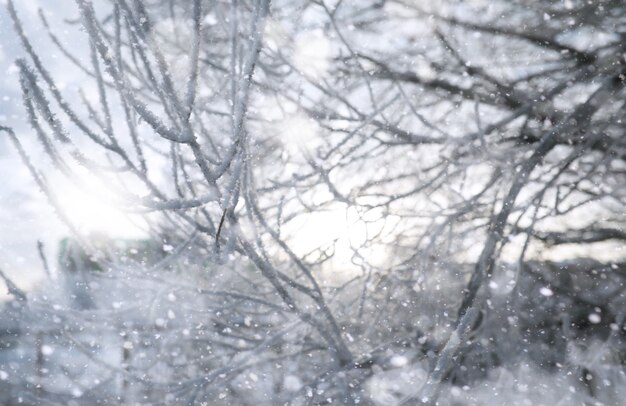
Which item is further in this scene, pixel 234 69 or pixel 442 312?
pixel 442 312

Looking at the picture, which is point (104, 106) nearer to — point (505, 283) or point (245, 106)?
point (245, 106)

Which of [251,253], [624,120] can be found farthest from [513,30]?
[251,253]

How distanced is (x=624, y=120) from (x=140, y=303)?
165 inches

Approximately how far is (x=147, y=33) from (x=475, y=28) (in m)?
3.57

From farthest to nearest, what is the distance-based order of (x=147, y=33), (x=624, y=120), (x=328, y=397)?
(x=328, y=397), (x=624, y=120), (x=147, y=33)

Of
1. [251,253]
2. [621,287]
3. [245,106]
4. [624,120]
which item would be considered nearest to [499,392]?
[621,287]

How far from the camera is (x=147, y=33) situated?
128 cm

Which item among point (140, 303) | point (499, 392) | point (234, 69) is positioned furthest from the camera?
point (499, 392)

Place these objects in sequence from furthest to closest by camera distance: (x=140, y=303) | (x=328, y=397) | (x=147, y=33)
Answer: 1. (x=328, y=397)
2. (x=140, y=303)
3. (x=147, y=33)

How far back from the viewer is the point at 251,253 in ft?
7.14

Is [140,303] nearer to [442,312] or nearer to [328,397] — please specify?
[328,397]

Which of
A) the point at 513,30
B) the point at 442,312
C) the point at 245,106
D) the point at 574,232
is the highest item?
the point at 513,30

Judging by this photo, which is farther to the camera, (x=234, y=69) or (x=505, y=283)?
(x=505, y=283)

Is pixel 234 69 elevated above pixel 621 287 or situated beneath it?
situated beneath
